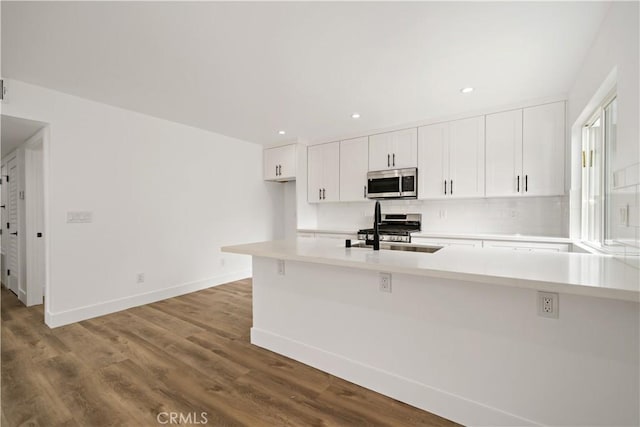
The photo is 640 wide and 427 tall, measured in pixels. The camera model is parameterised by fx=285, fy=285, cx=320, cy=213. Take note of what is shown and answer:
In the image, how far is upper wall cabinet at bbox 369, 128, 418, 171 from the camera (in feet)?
13.4

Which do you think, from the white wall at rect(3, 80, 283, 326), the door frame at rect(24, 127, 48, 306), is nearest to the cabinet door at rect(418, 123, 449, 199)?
the white wall at rect(3, 80, 283, 326)

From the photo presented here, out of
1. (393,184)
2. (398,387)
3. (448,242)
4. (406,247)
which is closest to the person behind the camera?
(398,387)

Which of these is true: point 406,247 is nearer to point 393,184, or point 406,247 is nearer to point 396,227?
point 393,184

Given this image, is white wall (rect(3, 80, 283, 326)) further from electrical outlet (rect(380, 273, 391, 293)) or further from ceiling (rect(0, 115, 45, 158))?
electrical outlet (rect(380, 273, 391, 293))

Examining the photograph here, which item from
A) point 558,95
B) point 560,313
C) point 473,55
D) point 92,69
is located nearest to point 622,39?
point 473,55

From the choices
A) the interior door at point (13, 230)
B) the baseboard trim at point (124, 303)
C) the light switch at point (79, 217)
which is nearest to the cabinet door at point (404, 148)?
the baseboard trim at point (124, 303)

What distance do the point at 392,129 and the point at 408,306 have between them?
312 centimetres

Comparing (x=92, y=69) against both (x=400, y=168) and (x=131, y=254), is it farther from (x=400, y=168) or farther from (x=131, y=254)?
(x=400, y=168)

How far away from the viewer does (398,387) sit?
5.98 ft

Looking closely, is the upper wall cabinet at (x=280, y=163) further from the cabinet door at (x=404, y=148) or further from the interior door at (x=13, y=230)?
the interior door at (x=13, y=230)

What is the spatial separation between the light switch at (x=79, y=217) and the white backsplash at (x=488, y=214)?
3.69m

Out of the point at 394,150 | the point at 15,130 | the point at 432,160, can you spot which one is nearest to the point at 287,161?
the point at 394,150

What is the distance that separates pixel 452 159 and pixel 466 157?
0.55ft

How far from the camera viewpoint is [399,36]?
2.02 m
